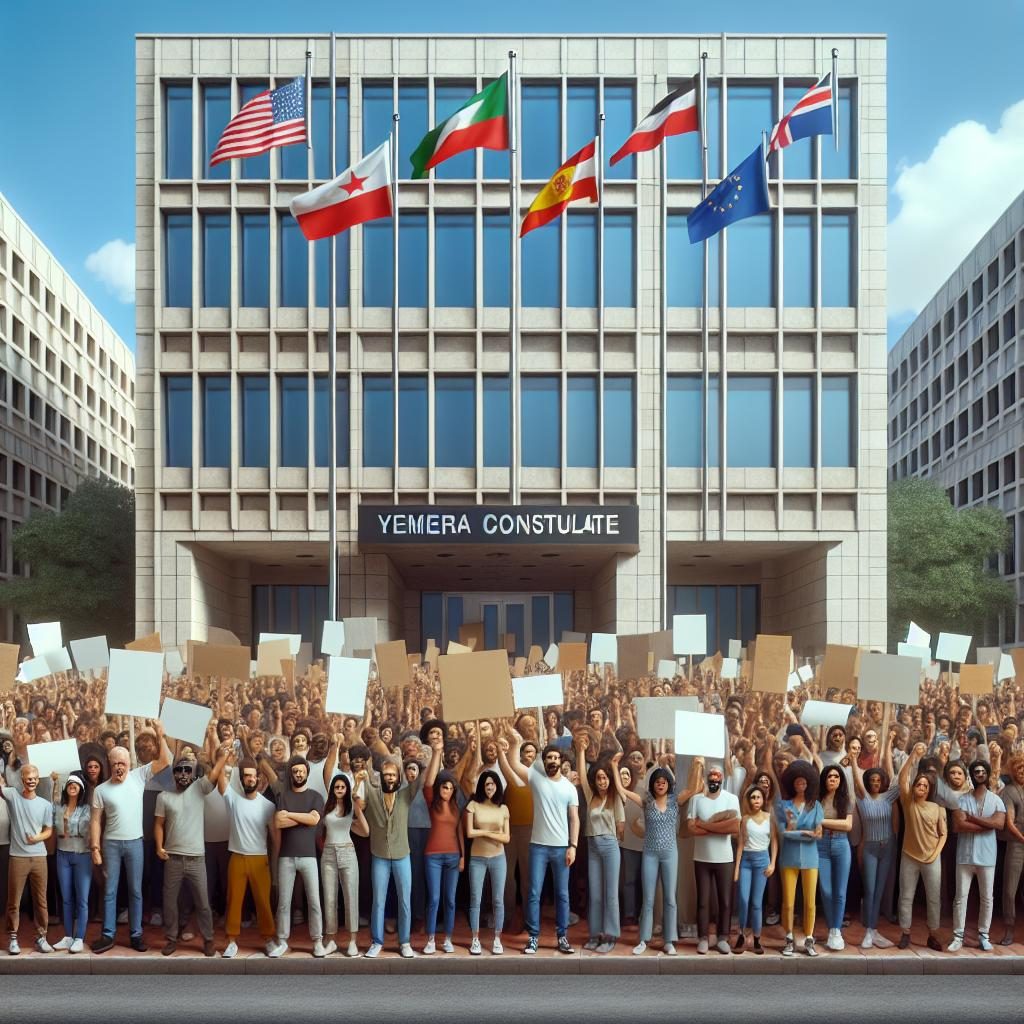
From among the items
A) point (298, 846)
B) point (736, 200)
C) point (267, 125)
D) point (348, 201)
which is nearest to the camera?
point (298, 846)

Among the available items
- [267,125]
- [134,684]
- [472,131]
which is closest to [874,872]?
[134,684]

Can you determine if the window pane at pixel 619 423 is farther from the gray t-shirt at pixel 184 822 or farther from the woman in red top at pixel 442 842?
the gray t-shirt at pixel 184 822

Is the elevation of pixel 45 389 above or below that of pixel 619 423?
above

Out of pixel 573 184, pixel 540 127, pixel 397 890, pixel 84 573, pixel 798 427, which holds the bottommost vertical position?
pixel 397 890

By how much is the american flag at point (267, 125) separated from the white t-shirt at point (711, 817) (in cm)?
1751

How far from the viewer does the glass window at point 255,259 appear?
35.2 m

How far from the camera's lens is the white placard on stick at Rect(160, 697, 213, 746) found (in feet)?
34.4

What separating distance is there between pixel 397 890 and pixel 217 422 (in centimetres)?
2615

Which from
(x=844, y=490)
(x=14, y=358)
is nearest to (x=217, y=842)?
(x=844, y=490)

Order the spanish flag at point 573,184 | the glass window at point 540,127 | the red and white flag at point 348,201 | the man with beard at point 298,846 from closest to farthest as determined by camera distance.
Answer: the man with beard at point 298,846, the red and white flag at point 348,201, the spanish flag at point 573,184, the glass window at point 540,127

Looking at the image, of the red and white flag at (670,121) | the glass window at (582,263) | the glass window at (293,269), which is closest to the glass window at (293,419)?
the glass window at (293,269)

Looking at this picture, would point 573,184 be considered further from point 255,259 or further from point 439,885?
point 439,885

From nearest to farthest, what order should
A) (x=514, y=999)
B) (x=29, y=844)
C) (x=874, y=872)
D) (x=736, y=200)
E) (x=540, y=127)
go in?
(x=514, y=999) → (x=29, y=844) → (x=874, y=872) → (x=736, y=200) → (x=540, y=127)

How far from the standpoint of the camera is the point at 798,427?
35094 millimetres
